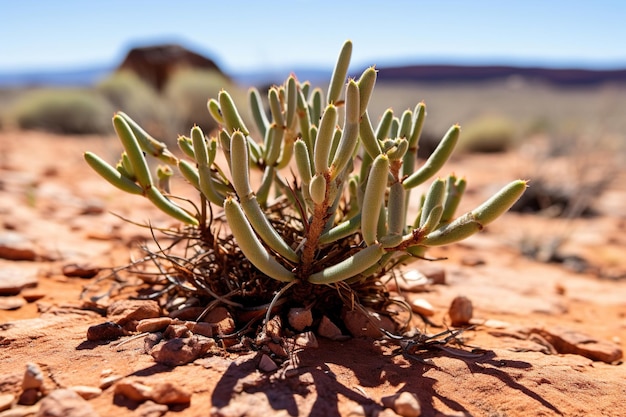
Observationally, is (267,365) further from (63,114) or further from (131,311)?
(63,114)

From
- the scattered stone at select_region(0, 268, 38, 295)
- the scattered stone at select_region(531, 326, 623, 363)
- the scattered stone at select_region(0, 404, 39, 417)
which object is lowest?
the scattered stone at select_region(531, 326, 623, 363)

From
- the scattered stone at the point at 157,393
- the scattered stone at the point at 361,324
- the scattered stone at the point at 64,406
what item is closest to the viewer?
the scattered stone at the point at 64,406

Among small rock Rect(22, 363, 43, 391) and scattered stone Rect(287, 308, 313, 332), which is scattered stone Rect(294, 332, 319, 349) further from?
small rock Rect(22, 363, 43, 391)

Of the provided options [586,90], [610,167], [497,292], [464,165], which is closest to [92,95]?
[464,165]

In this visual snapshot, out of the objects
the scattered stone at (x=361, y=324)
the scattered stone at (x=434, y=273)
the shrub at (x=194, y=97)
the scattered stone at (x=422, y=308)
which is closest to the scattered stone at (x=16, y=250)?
the scattered stone at (x=361, y=324)

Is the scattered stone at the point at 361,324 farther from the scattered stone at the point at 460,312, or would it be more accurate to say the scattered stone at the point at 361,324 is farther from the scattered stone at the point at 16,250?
the scattered stone at the point at 16,250

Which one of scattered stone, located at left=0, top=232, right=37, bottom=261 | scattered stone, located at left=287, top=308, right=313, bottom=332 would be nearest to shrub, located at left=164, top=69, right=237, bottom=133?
scattered stone, located at left=0, top=232, right=37, bottom=261

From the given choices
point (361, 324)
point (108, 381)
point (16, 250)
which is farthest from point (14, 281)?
point (361, 324)
